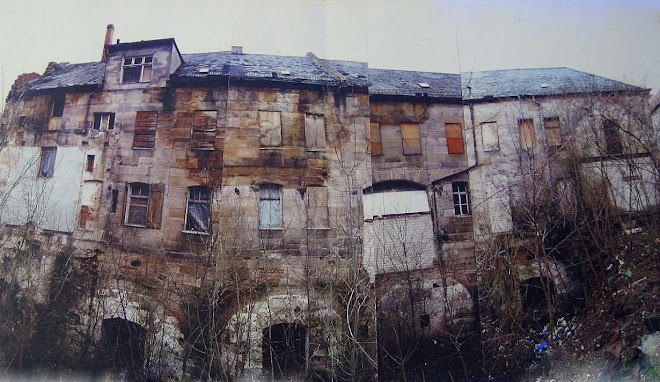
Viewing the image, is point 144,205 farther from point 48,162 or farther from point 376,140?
point 376,140

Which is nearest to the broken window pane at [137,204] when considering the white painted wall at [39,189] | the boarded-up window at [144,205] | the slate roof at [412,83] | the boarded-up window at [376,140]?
the boarded-up window at [144,205]

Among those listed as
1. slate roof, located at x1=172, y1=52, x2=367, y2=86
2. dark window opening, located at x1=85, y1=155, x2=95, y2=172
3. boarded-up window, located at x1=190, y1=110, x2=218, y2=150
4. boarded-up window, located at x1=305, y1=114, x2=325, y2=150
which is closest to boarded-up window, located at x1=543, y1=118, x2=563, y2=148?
slate roof, located at x1=172, y1=52, x2=367, y2=86

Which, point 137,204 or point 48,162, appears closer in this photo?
point 137,204

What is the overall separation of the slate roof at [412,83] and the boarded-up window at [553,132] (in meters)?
0.82

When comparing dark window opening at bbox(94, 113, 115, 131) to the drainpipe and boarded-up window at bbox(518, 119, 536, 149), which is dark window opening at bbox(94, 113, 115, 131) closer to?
boarded-up window at bbox(518, 119, 536, 149)

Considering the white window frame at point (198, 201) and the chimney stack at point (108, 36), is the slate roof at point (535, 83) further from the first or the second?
the chimney stack at point (108, 36)

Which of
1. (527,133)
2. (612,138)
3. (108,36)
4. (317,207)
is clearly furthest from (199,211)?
(612,138)

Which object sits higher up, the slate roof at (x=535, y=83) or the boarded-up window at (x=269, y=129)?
the slate roof at (x=535, y=83)

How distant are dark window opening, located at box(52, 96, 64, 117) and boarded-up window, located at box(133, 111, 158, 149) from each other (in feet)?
2.58

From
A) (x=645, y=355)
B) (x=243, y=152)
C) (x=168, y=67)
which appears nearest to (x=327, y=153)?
(x=243, y=152)

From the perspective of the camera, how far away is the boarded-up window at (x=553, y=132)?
367 centimetres

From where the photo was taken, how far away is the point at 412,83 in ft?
12.7

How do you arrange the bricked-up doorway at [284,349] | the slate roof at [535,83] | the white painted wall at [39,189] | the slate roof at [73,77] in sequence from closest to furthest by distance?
the bricked-up doorway at [284,349] < the white painted wall at [39,189] < the slate roof at [535,83] < the slate roof at [73,77]

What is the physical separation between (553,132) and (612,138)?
0.52m
